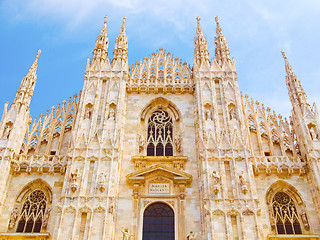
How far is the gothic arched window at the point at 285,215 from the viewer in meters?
14.9

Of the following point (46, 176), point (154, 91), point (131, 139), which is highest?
point (154, 91)

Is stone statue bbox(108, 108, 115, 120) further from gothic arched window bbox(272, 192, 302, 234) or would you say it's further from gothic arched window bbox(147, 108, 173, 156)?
gothic arched window bbox(272, 192, 302, 234)

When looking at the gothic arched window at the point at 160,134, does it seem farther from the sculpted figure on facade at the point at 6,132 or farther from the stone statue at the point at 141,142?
the sculpted figure on facade at the point at 6,132

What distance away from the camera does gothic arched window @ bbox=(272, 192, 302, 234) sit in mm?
14922

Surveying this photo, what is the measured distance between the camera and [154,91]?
19.6m

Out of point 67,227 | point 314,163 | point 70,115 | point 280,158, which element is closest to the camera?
point 67,227

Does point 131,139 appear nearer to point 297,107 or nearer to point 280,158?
point 280,158

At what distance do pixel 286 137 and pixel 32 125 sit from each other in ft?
43.1

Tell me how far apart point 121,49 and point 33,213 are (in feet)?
34.6

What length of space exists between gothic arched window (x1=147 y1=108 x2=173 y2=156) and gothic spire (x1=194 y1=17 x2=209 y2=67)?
3.77m

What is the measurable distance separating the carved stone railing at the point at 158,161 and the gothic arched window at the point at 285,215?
4.51 meters

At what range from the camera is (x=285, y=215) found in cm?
1523

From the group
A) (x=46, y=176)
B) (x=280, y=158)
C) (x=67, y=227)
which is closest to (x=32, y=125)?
(x=46, y=176)

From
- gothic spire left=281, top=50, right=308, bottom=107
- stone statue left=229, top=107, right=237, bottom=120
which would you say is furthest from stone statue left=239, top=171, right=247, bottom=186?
gothic spire left=281, top=50, right=308, bottom=107
